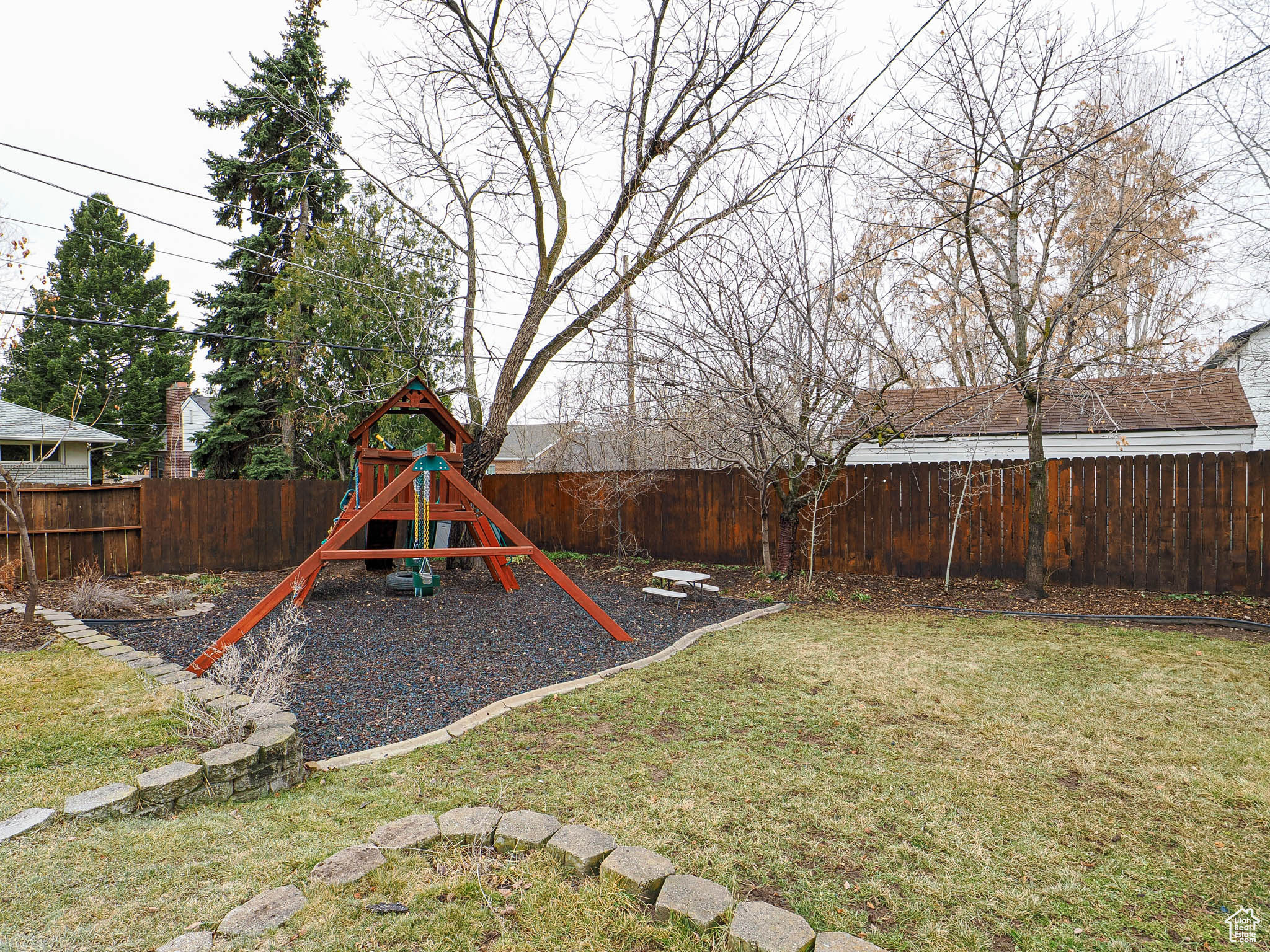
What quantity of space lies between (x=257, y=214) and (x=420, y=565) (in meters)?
10.6

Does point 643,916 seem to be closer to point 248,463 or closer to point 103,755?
point 103,755

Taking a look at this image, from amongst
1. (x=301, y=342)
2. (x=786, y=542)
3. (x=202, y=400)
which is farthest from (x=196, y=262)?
(x=202, y=400)

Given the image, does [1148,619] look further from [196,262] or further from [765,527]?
[196,262]

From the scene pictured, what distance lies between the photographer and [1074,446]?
1275 centimetres

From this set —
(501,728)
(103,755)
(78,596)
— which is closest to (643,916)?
(501,728)

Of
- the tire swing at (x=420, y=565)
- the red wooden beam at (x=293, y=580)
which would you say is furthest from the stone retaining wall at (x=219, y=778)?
the tire swing at (x=420, y=565)

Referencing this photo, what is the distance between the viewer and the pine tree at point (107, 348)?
19.9 meters

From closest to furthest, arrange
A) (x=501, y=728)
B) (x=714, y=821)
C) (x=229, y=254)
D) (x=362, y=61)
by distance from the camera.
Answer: (x=714, y=821) → (x=501, y=728) → (x=362, y=61) → (x=229, y=254)

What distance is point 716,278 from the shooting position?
707cm

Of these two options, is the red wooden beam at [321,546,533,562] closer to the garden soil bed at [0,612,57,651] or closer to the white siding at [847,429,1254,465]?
the garden soil bed at [0,612,57,651]

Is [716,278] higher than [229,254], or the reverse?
[229,254]

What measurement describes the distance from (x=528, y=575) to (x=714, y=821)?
259 inches

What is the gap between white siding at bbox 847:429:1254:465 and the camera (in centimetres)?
1148

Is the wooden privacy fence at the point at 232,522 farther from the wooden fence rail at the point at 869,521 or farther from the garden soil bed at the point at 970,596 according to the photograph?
the garden soil bed at the point at 970,596
